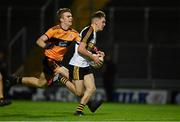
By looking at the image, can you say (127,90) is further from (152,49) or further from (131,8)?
(131,8)

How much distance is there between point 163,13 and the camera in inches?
1139

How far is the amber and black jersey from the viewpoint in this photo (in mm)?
14656

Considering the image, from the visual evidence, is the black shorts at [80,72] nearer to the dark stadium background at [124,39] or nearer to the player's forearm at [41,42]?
the player's forearm at [41,42]

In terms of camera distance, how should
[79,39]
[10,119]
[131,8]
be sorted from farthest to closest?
[131,8]
[79,39]
[10,119]

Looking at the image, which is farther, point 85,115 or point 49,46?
point 85,115

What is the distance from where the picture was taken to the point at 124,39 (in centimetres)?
2973

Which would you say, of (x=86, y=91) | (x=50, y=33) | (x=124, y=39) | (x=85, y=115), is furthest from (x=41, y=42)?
(x=124, y=39)

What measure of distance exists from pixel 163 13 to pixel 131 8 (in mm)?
1516

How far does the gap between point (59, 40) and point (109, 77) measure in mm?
11669

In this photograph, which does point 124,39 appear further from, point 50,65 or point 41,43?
point 41,43

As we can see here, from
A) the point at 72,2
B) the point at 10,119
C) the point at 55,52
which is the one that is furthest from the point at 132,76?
the point at 10,119

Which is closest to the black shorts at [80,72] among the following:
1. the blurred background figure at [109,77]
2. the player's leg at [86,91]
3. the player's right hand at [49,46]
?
the player's leg at [86,91]

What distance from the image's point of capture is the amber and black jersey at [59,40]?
14.7m

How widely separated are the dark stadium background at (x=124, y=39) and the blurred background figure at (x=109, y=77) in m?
0.46
